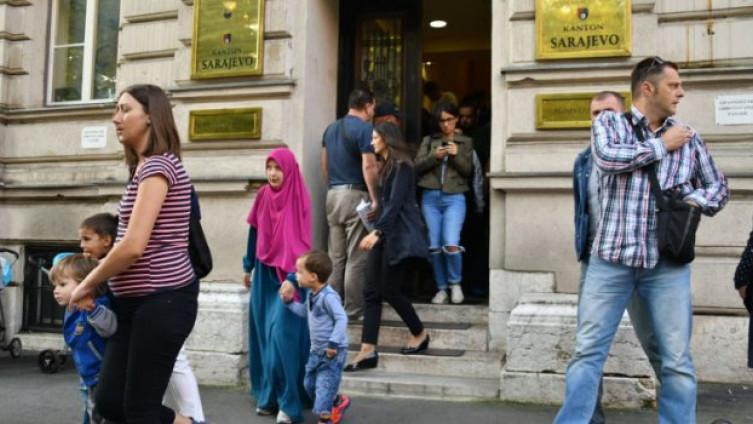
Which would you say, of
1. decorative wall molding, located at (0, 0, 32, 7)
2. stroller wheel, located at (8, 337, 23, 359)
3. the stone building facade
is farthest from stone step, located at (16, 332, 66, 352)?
decorative wall molding, located at (0, 0, 32, 7)

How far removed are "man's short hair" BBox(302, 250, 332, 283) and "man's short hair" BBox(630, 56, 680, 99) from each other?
2188 millimetres

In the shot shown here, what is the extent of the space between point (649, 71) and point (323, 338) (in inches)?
101

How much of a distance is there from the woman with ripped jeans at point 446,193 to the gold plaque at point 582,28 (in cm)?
117

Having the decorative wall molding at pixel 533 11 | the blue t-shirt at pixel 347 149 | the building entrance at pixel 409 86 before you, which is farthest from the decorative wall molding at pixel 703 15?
the blue t-shirt at pixel 347 149

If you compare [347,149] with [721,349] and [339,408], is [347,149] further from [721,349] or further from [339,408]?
[721,349]

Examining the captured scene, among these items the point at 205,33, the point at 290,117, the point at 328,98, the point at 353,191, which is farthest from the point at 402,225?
the point at 205,33

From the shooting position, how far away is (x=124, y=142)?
311 cm

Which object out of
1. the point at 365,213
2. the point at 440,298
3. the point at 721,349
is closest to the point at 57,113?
the point at 365,213

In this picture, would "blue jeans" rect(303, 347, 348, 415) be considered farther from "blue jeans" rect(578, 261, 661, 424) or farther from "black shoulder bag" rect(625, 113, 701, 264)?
"black shoulder bag" rect(625, 113, 701, 264)

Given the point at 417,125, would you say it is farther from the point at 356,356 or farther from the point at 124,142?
the point at 124,142

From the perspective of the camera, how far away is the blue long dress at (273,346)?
16.4 ft

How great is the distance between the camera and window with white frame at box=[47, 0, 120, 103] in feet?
28.9

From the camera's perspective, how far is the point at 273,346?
5094mm

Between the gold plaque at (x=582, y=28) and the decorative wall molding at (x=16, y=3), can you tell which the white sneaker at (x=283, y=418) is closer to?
the gold plaque at (x=582, y=28)
